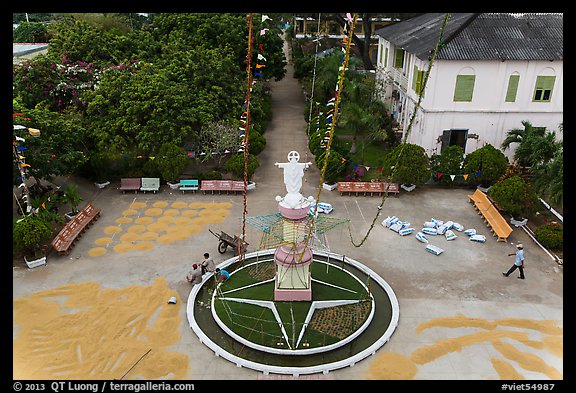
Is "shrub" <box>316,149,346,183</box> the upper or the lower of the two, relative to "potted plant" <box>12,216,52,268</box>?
upper

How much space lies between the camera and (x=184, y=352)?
15117 millimetres

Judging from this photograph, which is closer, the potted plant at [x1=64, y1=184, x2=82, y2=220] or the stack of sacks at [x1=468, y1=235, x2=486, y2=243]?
the stack of sacks at [x1=468, y1=235, x2=486, y2=243]

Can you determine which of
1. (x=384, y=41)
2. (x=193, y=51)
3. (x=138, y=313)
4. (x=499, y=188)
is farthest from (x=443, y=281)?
(x=384, y=41)

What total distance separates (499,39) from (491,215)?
37.1 ft

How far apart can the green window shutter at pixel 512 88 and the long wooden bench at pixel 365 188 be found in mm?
8861

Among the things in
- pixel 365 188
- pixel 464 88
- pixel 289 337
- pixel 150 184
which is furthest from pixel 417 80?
pixel 289 337

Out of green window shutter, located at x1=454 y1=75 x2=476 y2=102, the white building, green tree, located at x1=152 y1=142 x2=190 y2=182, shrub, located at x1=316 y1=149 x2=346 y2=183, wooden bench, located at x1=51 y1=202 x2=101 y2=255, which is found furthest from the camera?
green window shutter, located at x1=454 y1=75 x2=476 y2=102

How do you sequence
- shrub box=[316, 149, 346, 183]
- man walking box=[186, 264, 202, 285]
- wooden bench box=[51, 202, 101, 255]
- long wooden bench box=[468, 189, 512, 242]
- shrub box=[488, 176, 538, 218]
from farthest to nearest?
shrub box=[316, 149, 346, 183]
shrub box=[488, 176, 538, 218]
long wooden bench box=[468, 189, 512, 242]
wooden bench box=[51, 202, 101, 255]
man walking box=[186, 264, 202, 285]

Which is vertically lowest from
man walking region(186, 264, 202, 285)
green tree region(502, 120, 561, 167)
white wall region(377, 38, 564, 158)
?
man walking region(186, 264, 202, 285)

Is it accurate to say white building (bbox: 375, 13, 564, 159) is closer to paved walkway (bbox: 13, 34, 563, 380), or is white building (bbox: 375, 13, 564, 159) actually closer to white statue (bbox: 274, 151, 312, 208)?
paved walkway (bbox: 13, 34, 563, 380)

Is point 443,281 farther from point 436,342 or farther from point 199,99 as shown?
point 199,99

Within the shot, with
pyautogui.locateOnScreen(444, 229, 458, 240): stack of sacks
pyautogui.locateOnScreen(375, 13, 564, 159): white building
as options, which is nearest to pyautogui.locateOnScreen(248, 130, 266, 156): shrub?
pyautogui.locateOnScreen(375, 13, 564, 159): white building

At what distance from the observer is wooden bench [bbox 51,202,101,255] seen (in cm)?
2016

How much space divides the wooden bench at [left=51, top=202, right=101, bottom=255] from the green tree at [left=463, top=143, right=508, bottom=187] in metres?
19.3
